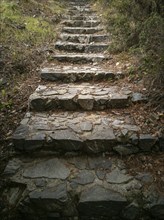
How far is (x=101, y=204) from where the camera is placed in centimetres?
316

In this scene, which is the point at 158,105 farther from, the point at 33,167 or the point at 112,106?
the point at 33,167

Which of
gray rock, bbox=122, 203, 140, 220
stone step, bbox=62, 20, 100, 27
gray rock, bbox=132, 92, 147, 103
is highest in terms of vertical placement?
stone step, bbox=62, 20, 100, 27

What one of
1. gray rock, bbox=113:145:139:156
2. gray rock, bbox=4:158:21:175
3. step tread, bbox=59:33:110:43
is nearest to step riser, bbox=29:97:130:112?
gray rock, bbox=113:145:139:156

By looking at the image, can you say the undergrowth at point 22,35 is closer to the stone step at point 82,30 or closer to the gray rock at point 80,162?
the stone step at point 82,30

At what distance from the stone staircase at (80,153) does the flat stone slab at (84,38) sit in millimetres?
2389

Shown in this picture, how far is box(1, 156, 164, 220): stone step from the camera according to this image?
10.4 ft

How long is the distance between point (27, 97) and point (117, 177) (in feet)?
7.80

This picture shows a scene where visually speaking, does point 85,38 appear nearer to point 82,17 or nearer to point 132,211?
point 82,17

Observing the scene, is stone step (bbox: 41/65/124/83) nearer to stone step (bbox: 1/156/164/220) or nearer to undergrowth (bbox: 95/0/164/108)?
undergrowth (bbox: 95/0/164/108)

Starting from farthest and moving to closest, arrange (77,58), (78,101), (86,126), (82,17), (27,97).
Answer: (82,17) → (77,58) → (27,97) → (78,101) → (86,126)

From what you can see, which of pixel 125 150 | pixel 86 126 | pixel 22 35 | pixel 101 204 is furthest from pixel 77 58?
pixel 101 204

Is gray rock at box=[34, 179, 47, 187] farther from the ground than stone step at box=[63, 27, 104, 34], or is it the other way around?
stone step at box=[63, 27, 104, 34]

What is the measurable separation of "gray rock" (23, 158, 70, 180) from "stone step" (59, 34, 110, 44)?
4769 millimetres

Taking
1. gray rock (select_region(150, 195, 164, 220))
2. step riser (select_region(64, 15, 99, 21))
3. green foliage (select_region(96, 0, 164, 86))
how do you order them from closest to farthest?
gray rock (select_region(150, 195, 164, 220)), green foliage (select_region(96, 0, 164, 86)), step riser (select_region(64, 15, 99, 21))
